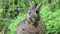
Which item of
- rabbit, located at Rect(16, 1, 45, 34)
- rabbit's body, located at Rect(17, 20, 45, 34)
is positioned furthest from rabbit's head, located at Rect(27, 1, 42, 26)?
rabbit's body, located at Rect(17, 20, 45, 34)

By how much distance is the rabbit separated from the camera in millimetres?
4855

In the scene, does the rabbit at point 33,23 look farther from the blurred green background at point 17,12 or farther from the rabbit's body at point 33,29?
the blurred green background at point 17,12

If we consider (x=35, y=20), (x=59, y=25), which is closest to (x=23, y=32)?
(x=35, y=20)

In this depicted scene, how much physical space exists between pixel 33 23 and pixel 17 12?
2582mm

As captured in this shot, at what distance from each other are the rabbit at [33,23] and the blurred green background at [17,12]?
1.29 m

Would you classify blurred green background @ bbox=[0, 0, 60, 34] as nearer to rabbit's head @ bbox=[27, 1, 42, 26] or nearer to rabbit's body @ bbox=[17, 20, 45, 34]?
rabbit's body @ bbox=[17, 20, 45, 34]

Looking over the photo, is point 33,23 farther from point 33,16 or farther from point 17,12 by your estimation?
point 17,12

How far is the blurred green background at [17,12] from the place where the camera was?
6.61 m

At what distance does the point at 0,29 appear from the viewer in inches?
289

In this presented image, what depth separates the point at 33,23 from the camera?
4.98 meters

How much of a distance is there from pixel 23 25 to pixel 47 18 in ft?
4.28

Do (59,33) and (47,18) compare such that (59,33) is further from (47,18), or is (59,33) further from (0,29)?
(0,29)

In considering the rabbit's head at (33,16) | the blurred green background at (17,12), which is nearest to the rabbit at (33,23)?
the rabbit's head at (33,16)

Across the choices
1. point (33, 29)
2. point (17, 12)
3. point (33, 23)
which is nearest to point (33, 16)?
point (33, 23)
